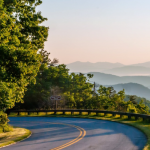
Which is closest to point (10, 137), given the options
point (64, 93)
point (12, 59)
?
point (12, 59)

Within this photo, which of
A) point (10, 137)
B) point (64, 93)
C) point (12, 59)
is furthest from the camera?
point (64, 93)

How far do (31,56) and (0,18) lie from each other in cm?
298

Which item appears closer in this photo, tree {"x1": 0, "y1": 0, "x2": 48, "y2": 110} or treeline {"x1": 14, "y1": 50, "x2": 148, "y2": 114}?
tree {"x1": 0, "y1": 0, "x2": 48, "y2": 110}

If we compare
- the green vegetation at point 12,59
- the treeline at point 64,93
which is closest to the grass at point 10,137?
the green vegetation at point 12,59

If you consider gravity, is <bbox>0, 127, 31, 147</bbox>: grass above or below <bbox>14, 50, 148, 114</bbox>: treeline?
below

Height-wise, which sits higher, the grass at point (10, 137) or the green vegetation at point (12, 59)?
the green vegetation at point (12, 59)

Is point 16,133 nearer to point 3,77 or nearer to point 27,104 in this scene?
point 3,77

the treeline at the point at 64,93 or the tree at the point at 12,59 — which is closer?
the tree at the point at 12,59

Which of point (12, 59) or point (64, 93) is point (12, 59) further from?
point (64, 93)

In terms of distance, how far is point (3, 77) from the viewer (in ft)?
53.5

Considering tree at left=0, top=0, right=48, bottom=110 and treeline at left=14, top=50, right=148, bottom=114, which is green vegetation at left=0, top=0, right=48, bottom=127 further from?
treeline at left=14, top=50, right=148, bottom=114

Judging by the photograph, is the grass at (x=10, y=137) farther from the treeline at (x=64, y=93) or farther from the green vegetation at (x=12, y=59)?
the treeline at (x=64, y=93)

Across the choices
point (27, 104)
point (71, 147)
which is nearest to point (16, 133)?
point (71, 147)

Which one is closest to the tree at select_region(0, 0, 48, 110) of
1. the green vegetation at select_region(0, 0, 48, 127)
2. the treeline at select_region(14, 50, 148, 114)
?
the green vegetation at select_region(0, 0, 48, 127)
